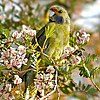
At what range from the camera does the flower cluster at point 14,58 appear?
1.11 meters

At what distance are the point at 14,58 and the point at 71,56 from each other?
0.73ft

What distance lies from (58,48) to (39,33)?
9 cm

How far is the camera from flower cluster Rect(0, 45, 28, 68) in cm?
111

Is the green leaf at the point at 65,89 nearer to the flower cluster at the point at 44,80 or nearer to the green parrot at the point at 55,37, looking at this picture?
the green parrot at the point at 55,37

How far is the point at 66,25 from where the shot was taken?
160 centimetres

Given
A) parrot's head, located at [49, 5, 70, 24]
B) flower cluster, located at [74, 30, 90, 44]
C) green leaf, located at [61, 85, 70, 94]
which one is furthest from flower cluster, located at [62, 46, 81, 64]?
parrot's head, located at [49, 5, 70, 24]

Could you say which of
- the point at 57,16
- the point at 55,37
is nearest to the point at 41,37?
the point at 55,37

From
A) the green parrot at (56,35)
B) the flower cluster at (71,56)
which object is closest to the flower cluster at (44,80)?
the flower cluster at (71,56)

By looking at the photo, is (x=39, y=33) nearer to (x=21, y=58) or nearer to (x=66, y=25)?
(x=66, y=25)

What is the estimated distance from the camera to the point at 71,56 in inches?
49.6

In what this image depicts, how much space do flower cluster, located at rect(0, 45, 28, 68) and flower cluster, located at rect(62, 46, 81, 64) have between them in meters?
0.18

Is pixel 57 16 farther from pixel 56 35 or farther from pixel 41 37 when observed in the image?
pixel 41 37

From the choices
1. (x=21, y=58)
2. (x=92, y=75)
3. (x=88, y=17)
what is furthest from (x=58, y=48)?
(x=88, y=17)

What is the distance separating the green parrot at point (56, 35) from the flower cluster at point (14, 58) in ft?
0.90
